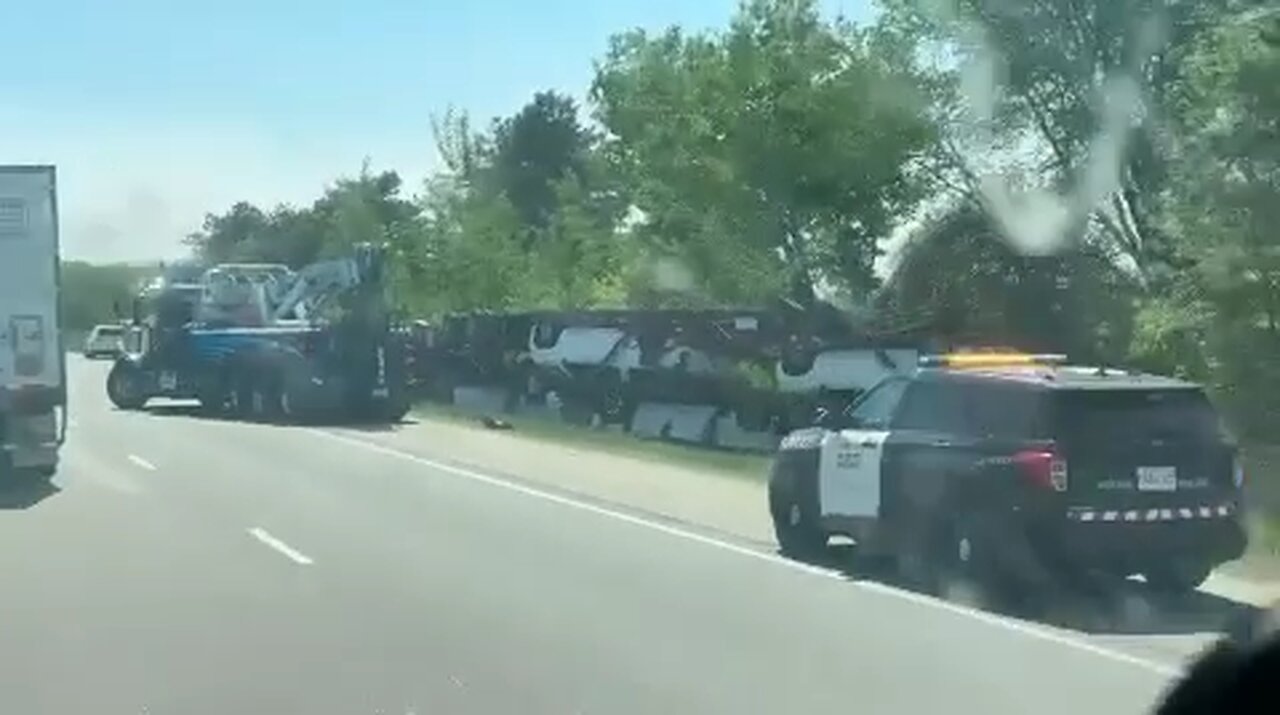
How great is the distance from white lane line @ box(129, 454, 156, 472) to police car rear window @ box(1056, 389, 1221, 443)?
53.8 feet

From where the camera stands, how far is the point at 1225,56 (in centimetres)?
2673

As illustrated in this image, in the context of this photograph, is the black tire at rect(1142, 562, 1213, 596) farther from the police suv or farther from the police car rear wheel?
the police car rear wheel

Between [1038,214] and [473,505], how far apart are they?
1666 centimetres

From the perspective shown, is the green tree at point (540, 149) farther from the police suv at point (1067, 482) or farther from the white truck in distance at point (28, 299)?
the police suv at point (1067, 482)

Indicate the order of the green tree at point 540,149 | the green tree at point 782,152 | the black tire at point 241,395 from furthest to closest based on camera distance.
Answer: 1. the green tree at point 540,149
2. the black tire at point 241,395
3. the green tree at point 782,152

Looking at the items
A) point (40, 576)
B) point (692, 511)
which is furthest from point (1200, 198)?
point (40, 576)

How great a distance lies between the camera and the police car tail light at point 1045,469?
15.6 metres

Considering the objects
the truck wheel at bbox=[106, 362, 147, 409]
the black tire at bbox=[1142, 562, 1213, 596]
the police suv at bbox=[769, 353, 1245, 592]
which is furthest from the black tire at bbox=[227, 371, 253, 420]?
the black tire at bbox=[1142, 562, 1213, 596]

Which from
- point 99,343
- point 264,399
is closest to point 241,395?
point 264,399

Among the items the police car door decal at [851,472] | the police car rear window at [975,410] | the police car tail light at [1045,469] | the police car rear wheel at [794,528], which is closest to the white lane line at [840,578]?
the police car rear wheel at [794,528]

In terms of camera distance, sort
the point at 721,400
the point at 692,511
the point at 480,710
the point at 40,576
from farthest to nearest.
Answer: the point at 721,400
the point at 692,511
the point at 40,576
the point at 480,710

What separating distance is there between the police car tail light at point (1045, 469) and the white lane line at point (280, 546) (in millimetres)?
5875

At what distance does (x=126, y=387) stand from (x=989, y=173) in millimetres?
18628

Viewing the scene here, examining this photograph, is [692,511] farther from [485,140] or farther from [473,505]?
[485,140]
